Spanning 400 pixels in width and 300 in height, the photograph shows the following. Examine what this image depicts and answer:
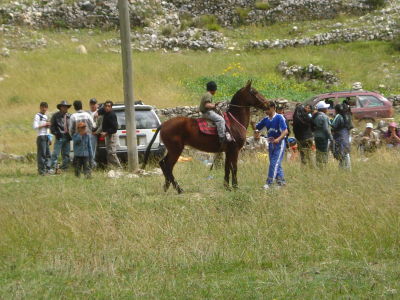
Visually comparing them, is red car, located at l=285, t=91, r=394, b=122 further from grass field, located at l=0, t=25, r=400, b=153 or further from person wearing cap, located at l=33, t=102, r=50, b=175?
person wearing cap, located at l=33, t=102, r=50, b=175

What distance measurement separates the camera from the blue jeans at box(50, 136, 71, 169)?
17.4 m

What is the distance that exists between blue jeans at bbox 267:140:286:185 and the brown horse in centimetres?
62

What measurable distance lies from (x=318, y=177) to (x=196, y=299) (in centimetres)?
650

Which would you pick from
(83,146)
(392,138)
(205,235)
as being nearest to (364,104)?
(392,138)

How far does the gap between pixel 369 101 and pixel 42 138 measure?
40.0 feet

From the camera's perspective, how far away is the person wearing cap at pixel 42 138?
17109mm

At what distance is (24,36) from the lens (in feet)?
123

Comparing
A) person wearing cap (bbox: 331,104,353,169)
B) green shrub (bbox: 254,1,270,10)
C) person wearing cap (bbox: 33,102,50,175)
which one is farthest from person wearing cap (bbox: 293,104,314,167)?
green shrub (bbox: 254,1,270,10)

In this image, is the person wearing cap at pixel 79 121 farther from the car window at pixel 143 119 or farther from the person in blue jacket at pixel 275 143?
the person in blue jacket at pixel 275 143

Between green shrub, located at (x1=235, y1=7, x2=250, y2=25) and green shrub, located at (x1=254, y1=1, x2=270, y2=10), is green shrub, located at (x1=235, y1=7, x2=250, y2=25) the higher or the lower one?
the lower one

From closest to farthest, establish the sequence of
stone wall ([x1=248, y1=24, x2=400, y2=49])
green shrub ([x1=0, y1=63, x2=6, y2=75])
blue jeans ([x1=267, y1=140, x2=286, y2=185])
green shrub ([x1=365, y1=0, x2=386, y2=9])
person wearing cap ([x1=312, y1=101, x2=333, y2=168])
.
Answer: blue jeans ([x1=267, y1=140, x2=286, y2=185]), person wearing cap ([x1=312, y1=101, x2=333, y2=168]), green shrub ([x1=0, y1=63, x2=6, y2=75]), stone wall ([x1=248, y1=24, x2=400, y2=49]), green shrub ([x1=365, y1=0, x2=386, y2=9])

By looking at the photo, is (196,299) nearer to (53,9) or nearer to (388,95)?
(388,95)

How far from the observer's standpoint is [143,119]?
18.5 meters

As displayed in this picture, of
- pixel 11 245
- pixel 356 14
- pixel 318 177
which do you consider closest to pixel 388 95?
pixel 356 14
